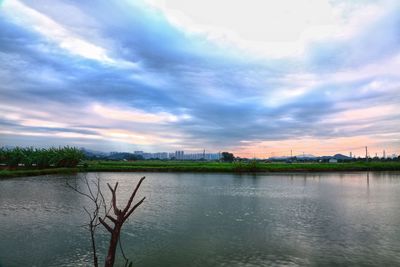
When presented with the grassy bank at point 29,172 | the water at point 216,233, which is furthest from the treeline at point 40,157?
the water at point 216,233

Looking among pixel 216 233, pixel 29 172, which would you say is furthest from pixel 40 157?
pixel 216 233

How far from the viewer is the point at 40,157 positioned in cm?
4709

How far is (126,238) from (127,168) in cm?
4091

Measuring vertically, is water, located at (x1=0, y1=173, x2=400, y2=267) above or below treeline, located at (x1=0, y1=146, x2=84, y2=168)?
below

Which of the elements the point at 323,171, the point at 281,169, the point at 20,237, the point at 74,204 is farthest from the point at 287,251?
the point at 323,171

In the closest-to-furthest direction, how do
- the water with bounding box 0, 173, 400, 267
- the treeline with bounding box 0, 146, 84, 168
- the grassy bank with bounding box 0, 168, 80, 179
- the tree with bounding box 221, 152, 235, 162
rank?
the water with bounding box 0, 173, 400, 267 < the grassy bank with bounding box 0, 168, 80, 179 < the treeline with bounding box 0, 146, 84, 168 < the tree with bounding box 221, 152, 235, 162

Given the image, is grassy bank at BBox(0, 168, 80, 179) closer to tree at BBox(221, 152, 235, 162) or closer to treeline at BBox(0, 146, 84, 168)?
treeline at BBox(0, 146, 84, 168)

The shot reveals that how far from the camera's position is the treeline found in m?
42.9

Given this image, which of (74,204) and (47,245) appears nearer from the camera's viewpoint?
(47,245)

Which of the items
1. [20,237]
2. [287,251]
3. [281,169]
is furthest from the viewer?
[281,169]

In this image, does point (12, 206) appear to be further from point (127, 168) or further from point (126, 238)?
point (127, 168)

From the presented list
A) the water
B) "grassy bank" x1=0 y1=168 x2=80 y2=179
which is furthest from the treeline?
the water

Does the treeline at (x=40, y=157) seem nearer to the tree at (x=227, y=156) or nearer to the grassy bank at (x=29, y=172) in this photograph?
the grassy bank at (x=29, y=172)

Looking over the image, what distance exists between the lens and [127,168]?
169ft
